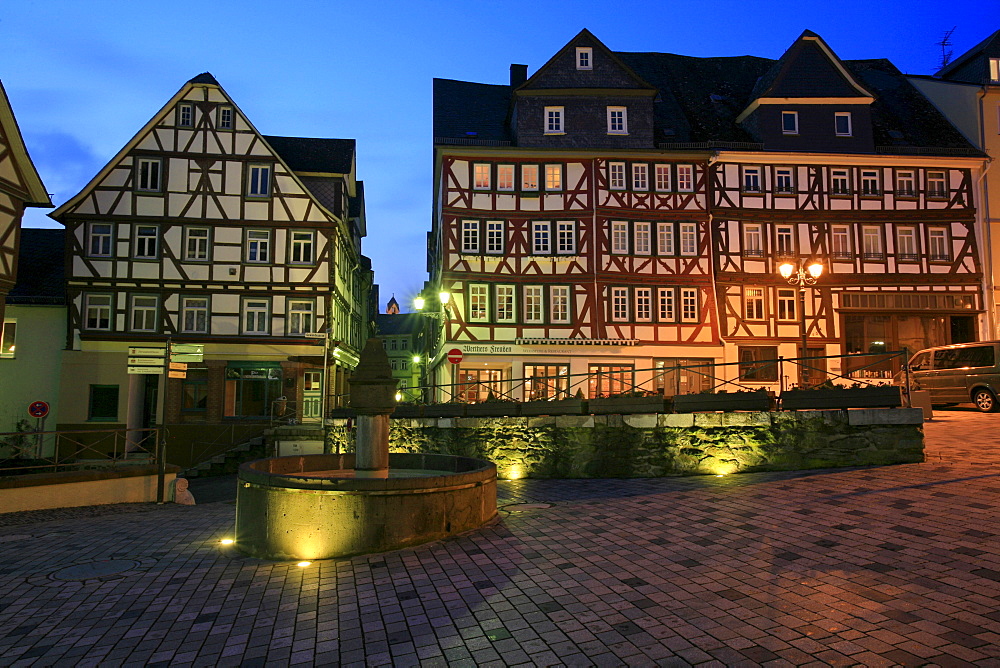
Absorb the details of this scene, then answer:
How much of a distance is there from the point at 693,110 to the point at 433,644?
31.4m

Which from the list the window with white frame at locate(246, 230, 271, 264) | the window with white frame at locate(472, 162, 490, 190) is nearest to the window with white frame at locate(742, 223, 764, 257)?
the window with white frame at locate(472, 162, 490, 190)

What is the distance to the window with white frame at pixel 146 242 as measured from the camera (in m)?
27.7

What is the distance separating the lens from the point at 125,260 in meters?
27.5

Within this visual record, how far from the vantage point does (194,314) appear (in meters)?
27.7

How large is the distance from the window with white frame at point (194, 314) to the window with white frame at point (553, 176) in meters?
14.9

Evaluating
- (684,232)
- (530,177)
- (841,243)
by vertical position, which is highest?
(530,177)

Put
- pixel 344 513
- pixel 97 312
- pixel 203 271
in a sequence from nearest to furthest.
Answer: pixel 344 513
pixel 97 312
pixel 203 271

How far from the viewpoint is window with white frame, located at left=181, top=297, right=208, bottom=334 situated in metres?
27.6

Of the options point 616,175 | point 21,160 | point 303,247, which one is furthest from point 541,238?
point 21,160

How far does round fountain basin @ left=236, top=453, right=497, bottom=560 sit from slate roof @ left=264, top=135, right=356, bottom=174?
25.0m

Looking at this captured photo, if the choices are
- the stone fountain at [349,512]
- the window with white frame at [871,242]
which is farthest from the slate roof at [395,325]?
the stone fountain at [349,512]

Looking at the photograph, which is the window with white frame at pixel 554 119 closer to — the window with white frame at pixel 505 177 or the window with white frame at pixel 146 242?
the window with white frame at pixel 505 177

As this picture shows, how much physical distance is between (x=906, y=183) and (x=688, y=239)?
9815mm

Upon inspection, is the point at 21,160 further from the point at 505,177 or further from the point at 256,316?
the point at 505,177
